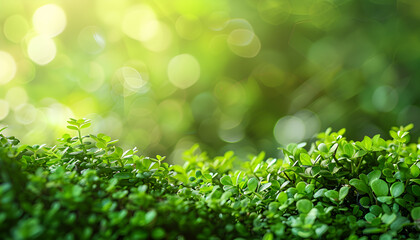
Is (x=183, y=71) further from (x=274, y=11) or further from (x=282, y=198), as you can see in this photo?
(x=282, y=198)

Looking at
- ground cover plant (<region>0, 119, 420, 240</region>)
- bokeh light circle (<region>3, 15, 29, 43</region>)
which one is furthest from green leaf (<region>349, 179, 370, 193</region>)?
bokeh light circle (<region>3, 15, 29, 43</region>)

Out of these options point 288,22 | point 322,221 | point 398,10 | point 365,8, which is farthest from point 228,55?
point 322,221

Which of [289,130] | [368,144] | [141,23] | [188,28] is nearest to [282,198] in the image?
[368,144]

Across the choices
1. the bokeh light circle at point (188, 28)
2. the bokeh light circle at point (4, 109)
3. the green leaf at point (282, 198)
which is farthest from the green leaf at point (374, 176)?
the bokeh light circle at point (4, 109)

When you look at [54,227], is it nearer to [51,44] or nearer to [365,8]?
[365,8]

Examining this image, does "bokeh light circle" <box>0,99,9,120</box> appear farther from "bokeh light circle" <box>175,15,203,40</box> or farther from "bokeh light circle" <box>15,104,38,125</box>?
"bokeh light circle" <box>175,15,203,40</box>

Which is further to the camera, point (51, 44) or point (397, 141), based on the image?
point (51, 44)

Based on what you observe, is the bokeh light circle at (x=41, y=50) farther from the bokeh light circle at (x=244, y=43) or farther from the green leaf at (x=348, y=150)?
the green leaf at (x=348, y=150)
